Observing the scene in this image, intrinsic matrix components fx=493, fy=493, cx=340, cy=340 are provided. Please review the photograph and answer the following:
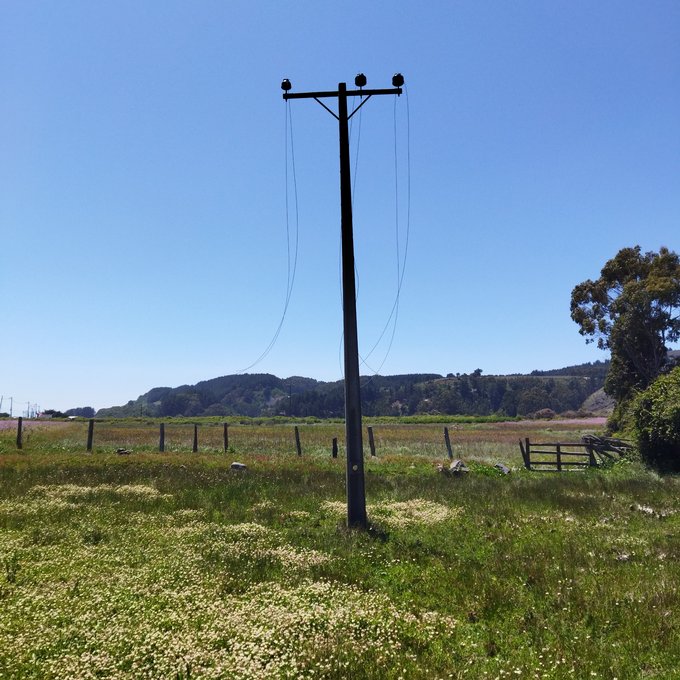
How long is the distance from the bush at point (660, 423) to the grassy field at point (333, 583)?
710cm

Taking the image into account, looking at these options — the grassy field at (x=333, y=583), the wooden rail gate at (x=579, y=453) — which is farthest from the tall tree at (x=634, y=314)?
the grassy field at (x=333, y=583)

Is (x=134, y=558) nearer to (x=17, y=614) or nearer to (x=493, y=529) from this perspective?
(x=17, y=614)

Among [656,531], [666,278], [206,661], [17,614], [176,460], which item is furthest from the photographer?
[666,278]

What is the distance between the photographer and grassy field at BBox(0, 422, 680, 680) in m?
6.28

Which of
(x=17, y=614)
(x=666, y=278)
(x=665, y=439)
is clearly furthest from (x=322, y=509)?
(x=666, y=278)

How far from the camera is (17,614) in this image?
7488 mm

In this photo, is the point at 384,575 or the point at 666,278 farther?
the point at 666,278

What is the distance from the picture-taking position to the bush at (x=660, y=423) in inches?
936

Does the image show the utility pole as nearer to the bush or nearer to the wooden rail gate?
the wooden rail gate

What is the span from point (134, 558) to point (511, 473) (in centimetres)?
1824

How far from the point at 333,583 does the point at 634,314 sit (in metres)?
44.4

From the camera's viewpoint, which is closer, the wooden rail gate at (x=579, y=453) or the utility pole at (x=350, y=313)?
the utility pole at (x=350, y=313)

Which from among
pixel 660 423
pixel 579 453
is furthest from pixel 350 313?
pixel 579 453

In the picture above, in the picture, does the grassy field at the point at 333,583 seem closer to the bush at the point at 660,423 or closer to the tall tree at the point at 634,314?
the bush at the point at 660,423
